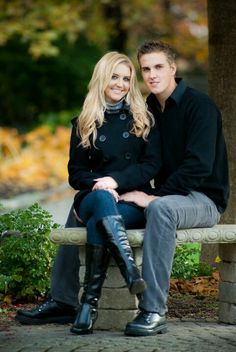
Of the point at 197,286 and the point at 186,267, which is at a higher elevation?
the point at 186,267

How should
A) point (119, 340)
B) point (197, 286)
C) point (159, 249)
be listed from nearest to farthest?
point (119, 340) → point (159, 249) → point (197, 286)

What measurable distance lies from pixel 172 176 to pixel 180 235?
1.18 ft

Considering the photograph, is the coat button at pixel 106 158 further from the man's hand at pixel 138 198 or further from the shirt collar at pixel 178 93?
the shirt collar at pixel 178 93

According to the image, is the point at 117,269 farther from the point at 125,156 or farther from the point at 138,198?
the point at 125,156

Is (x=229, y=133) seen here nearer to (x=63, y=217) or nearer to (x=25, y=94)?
(x=63, y=217)

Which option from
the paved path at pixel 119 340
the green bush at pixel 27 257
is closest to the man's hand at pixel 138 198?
the paved path at pixel 119 340

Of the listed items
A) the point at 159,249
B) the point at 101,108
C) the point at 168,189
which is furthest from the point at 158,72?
the point at 159,249

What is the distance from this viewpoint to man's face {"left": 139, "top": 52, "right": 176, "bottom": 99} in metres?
6.72

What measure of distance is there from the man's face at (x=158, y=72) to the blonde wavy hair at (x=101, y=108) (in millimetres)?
91

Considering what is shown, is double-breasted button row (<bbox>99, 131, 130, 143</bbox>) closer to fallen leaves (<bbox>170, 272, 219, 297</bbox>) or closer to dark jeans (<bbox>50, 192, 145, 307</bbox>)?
dark jeans (<bbox>50, 192, 145, 307</bbox>)

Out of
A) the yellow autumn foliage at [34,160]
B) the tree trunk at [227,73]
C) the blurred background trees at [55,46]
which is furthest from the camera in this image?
the blurred background trees at [55,46]

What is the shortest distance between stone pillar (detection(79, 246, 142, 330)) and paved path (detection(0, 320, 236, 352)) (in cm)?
10

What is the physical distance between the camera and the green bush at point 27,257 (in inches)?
295

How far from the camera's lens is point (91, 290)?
627 cm
